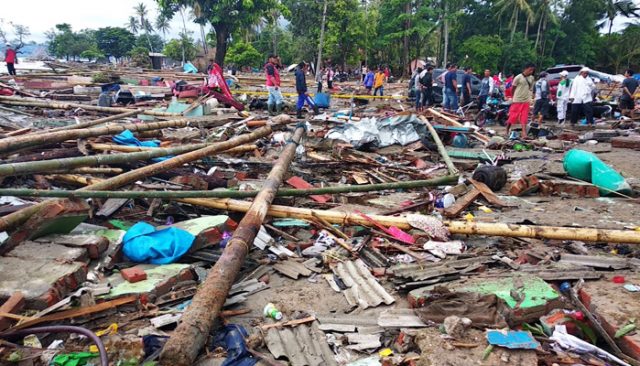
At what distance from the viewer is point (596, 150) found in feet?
31.2

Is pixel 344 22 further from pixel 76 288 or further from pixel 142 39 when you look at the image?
pixel 142 39

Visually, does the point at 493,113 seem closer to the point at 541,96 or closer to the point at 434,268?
the point at 541,96

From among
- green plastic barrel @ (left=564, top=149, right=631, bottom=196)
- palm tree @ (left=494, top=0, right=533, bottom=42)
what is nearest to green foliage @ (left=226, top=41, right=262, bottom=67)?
palm tree @ (left=494, top=0, right=533, bottom=42)

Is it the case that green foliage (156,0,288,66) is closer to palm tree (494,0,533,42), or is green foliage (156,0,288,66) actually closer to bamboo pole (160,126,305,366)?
palm tree (494,0,533,42)

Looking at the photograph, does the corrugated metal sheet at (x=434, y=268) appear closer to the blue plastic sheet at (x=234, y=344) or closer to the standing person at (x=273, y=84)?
the blue plastic sheet at (x=234, y=344)

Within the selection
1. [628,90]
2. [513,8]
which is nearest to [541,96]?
[628,90]

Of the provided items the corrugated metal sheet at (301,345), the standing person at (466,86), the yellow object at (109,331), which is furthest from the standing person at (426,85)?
the yellow object at (109,331)

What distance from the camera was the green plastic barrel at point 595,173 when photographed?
20.7 feet

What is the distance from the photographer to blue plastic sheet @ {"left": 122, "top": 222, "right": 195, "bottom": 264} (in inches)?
151

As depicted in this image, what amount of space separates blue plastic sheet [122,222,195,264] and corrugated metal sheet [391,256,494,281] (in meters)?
2.00

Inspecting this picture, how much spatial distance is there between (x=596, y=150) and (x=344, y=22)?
1284 inches

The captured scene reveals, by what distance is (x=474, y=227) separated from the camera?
4535 mm

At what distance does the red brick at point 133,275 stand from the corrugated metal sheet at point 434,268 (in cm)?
220

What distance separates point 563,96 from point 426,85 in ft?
13.6
